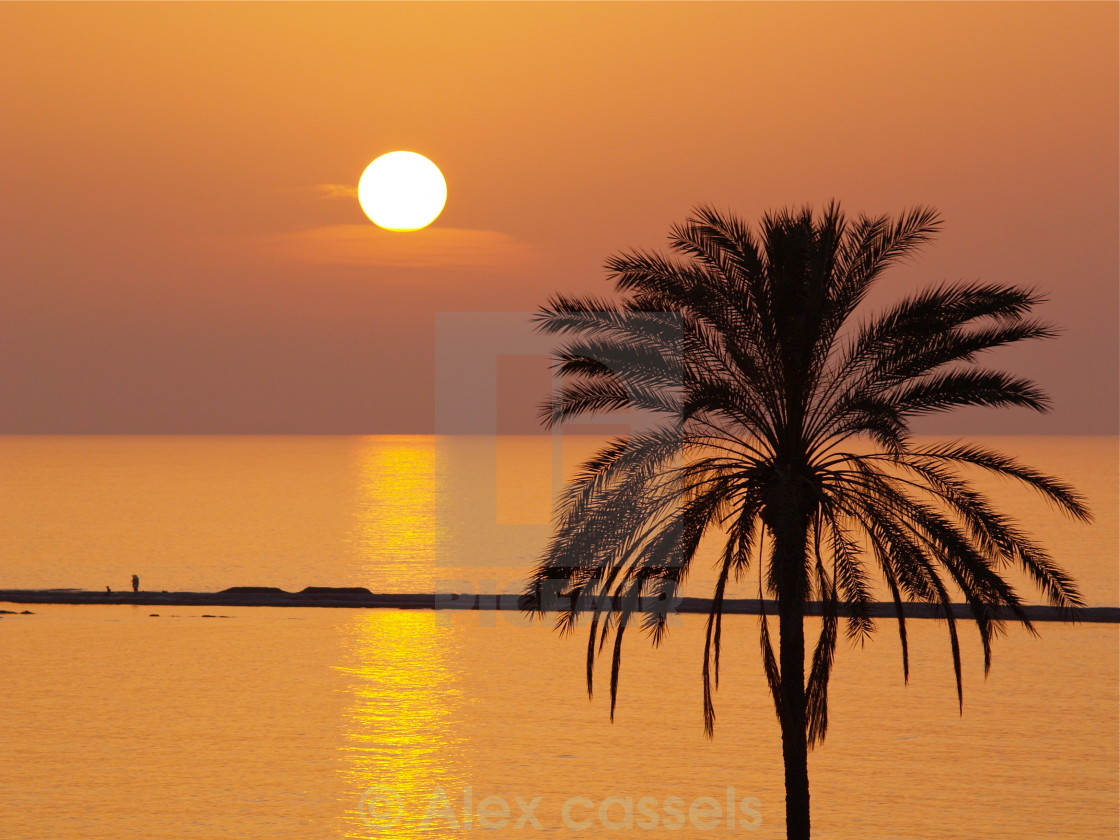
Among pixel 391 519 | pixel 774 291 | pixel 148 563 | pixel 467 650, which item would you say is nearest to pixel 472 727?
pixel 467 650

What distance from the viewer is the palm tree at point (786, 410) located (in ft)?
62.1

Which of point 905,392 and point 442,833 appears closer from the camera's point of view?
point 905,392

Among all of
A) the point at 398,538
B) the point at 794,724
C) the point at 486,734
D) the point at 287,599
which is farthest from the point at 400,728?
the point at 398,538

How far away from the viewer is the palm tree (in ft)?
62.1

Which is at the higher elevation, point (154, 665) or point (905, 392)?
point (905, 392)

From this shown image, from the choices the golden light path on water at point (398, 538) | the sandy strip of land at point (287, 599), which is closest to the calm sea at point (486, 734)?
the sandy strip of land at point (287, 599)

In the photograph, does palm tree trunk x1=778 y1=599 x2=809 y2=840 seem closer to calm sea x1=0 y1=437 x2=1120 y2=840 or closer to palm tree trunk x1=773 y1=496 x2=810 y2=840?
palm tree trunk x1=773 y1=496 x2=810 y2=840

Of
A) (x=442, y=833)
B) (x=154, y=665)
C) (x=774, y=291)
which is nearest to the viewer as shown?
(x=774, y=291)

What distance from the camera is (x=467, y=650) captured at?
222ft

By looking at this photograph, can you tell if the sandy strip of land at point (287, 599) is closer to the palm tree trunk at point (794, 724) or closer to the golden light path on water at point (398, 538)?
the golden light path on water at point (398, 538)

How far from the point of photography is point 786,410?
1927cm

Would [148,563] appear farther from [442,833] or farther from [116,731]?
[442,833]

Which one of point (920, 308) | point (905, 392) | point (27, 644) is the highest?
point (920, 308)

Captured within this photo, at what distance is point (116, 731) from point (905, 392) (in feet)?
124
